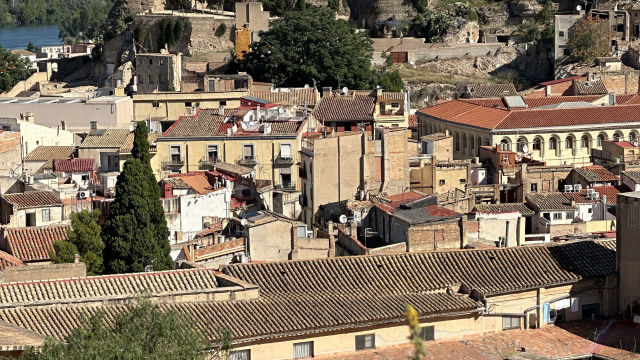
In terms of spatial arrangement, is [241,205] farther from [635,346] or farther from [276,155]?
[635,346]

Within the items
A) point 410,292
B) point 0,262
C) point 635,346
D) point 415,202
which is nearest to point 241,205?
point 415,202

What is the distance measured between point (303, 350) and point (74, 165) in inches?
970

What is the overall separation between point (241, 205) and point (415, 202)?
7.89 meters

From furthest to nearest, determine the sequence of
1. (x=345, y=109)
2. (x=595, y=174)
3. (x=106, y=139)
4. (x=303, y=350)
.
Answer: (x=345, y=109) < (x=106, y=139) < (x=595, y=174) < (x=303, y=350)

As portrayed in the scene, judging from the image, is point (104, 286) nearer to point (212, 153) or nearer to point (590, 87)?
point (212, 153)

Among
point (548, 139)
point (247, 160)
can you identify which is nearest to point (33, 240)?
point (247, 160)

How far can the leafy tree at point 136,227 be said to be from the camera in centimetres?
3806

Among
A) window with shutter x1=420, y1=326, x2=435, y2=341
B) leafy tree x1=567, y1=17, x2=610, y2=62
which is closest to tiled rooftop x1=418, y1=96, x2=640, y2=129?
leafy tree x1=567, y1=17, x2=610, y2=62

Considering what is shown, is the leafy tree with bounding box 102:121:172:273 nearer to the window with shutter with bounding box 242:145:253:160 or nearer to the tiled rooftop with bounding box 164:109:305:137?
the window with shutter with bounding box 242:145:253:160

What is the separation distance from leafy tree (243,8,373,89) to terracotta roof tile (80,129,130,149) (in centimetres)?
1558

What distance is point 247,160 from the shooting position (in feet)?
168

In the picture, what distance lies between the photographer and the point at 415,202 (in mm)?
39531

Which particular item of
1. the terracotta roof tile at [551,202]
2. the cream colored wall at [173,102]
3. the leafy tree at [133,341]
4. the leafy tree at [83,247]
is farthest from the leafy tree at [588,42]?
the leafy tree at [133,341]

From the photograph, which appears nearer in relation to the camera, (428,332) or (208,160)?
(428,332)
